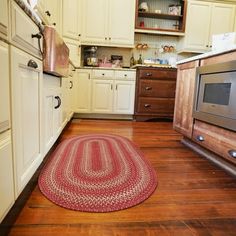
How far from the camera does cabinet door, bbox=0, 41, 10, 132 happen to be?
2.06ft

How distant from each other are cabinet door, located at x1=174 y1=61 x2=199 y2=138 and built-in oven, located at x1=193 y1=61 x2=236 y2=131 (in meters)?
0.11

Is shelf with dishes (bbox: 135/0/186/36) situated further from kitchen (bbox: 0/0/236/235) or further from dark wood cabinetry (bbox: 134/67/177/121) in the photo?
dark wood cabinetry (bbox: 134/67/177/121)

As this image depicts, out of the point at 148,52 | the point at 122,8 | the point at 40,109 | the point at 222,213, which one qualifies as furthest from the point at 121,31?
the point at 222,213

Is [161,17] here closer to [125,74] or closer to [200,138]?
[125,74]

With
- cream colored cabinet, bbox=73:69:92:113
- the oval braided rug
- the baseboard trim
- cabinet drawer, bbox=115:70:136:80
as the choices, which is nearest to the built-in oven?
the baseboard trim

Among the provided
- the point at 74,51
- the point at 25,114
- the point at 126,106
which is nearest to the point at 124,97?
the point at 126,106

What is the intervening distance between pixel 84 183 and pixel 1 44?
0.78 metres

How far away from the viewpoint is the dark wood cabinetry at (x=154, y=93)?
3.20 meters

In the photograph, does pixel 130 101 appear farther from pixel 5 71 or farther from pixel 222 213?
pixel 5 71

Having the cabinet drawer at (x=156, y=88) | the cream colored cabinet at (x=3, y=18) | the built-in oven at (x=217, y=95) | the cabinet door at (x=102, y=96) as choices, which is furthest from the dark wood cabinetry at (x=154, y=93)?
the cream colored cabinet at (x=3, y=18)

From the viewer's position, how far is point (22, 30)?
803mm

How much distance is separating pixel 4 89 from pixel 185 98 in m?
1.64

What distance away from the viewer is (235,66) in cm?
125

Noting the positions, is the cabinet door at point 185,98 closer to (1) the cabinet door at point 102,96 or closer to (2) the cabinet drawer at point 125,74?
(2) the cabinet drawer at point 125,74
